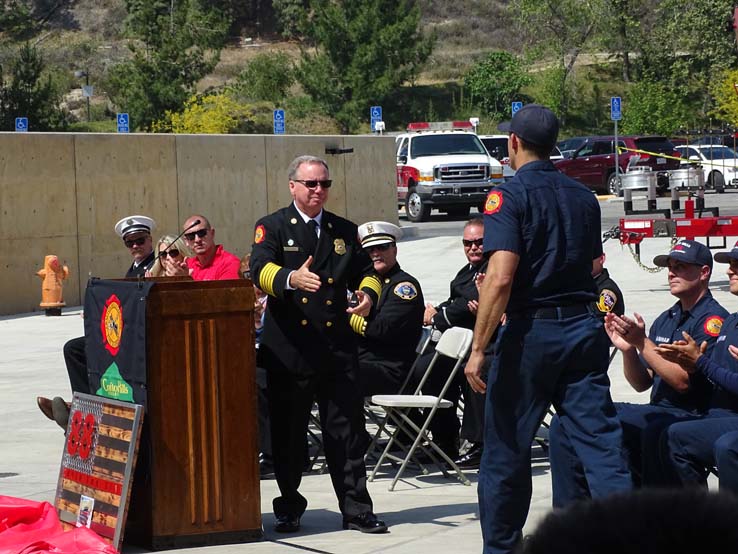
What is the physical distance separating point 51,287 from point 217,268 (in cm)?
977

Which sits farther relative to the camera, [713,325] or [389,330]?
[389,330]

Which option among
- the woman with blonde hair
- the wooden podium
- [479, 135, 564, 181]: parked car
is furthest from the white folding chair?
[479, 135, 564, 181]: parked car

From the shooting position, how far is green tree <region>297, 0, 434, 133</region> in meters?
61.4

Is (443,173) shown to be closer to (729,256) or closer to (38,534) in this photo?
(729,256)

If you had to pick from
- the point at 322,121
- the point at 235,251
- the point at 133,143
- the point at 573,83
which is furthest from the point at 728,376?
the point at 573,83

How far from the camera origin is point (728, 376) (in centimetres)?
560

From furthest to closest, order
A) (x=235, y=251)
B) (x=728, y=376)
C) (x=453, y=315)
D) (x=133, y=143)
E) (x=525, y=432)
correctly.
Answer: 1. (x=235, y=251)
2. (x=133, y=143)
3. (x=453, y=315)
4. (x=728, y=376)
5. (x=525, y=432)

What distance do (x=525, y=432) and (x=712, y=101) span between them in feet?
200

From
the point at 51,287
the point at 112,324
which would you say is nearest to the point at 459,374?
the point at 112,324

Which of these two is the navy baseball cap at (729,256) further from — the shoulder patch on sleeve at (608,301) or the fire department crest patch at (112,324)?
the fire department crest patch at (112,324)

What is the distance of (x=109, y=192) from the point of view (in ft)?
64.9

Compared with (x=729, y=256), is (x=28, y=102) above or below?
above

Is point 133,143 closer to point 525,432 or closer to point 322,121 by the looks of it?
point 525,432

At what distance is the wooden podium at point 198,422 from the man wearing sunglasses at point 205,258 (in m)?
2.39
